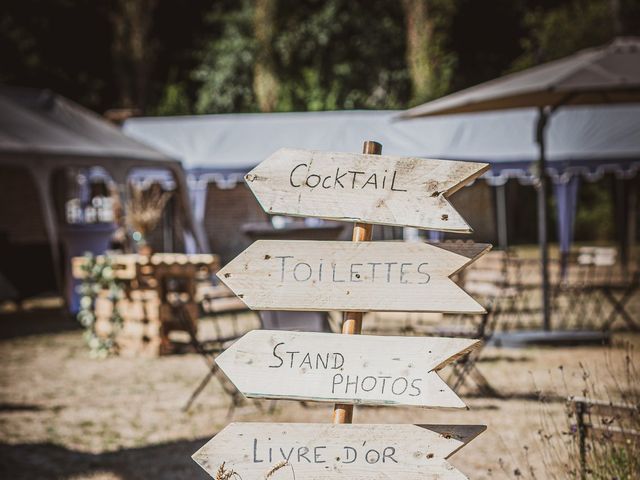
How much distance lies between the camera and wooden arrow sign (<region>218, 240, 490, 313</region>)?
8.74 feet

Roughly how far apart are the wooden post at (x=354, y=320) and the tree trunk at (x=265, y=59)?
21.8 m

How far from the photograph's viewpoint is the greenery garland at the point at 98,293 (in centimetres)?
898

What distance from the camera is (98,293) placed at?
9148 mm

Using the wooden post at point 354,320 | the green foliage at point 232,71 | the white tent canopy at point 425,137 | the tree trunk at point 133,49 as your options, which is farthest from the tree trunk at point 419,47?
the wooden post at point 354,320

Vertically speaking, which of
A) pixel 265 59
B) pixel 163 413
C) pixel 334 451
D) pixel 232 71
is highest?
pixel 265 59

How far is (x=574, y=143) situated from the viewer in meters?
15.0

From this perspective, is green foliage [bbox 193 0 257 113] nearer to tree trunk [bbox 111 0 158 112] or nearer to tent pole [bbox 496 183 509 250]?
tree trunk [bbox 111 0 158 112]

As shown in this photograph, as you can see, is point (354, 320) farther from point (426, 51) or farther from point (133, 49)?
point (133, 49)

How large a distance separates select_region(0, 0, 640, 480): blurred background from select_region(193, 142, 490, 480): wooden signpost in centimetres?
91

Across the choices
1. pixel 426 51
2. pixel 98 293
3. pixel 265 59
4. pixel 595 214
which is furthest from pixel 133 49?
pixel 98 293

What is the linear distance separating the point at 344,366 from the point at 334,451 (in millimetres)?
241

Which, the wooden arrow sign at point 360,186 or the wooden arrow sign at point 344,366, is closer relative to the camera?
the wooden arrow sign at point 344,366

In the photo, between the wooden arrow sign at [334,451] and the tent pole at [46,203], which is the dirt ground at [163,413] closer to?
the wooden arrow sign at [334,451]

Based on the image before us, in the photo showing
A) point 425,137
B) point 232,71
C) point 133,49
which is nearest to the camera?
point 425,137
